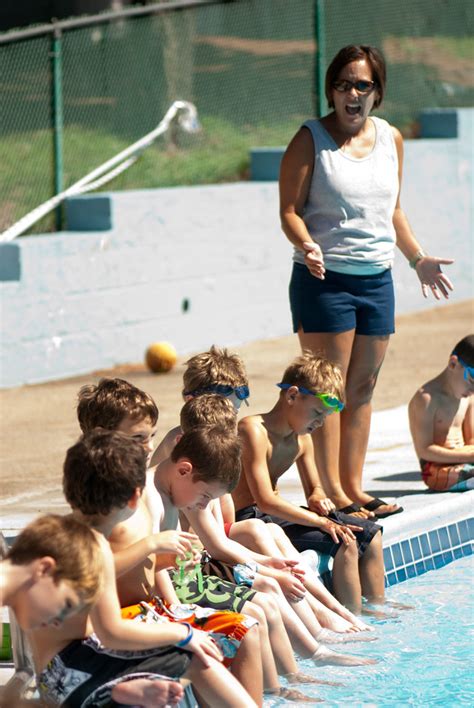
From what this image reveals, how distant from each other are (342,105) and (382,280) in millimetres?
756

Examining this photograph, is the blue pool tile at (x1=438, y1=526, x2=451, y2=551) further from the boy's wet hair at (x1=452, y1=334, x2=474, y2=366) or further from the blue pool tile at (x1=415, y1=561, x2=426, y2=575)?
the boy's wet hair at (x1=452, y1=334, x2=474, y2=366)

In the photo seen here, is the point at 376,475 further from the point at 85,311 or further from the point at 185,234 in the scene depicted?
the point at 185,234

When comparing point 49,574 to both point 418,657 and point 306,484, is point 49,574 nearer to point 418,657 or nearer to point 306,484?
point 418,657

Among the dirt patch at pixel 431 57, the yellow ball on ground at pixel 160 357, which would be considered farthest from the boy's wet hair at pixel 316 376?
the dirt patch at pixel 431 57

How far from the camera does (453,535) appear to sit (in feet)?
20.4

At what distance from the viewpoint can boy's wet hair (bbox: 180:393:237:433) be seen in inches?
173

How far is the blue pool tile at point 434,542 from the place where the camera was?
609cm

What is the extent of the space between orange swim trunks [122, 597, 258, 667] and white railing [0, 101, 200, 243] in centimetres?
625

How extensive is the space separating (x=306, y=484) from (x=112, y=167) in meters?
6.49

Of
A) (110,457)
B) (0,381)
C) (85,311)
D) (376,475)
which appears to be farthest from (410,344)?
(110,457)

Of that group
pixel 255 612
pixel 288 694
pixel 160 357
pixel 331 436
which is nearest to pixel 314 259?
pixel 331 436

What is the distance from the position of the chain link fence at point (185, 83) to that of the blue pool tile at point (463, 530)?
5352 mm

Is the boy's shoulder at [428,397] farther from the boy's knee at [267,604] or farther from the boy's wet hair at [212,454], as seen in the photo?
the boy's wet hair at [212,454]

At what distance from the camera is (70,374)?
1027 centimetres
